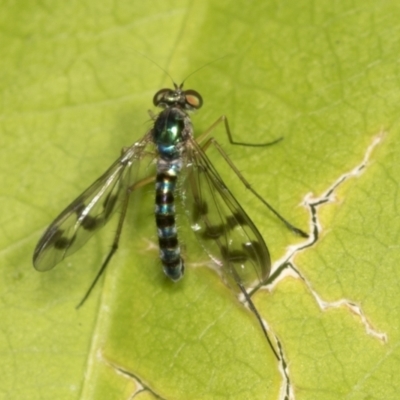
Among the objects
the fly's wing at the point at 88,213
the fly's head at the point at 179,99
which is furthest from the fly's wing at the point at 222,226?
the fly's wing at the point at 88,213

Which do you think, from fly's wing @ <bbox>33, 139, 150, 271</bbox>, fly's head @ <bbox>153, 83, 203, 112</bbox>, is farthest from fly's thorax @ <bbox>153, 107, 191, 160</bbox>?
fly's wing @ <bbox>33, 139, 150, 271</bbox>

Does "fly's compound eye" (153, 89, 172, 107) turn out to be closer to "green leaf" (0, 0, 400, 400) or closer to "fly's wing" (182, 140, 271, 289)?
"green leaf" (0, 0, 400, 400)

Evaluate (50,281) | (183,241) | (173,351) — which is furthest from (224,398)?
(50,281)

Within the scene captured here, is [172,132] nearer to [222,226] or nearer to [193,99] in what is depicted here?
[193,99]

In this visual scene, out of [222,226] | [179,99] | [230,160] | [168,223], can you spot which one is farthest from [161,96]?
[222,226]

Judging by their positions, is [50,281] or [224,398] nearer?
[224,398]

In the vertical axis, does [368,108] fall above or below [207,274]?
above

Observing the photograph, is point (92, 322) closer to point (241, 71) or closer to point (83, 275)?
point (83, 275)

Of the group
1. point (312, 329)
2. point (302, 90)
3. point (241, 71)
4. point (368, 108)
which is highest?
point (241, 71)
